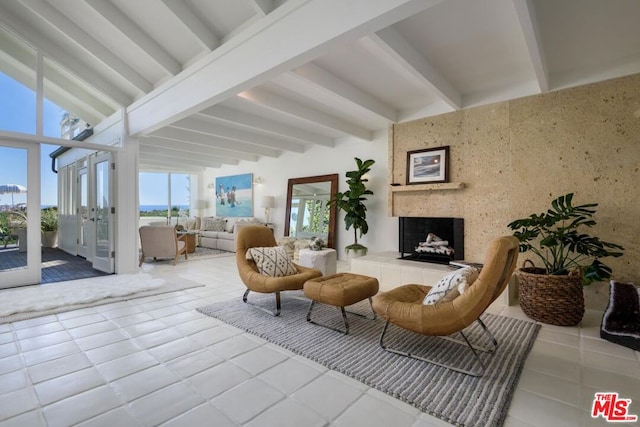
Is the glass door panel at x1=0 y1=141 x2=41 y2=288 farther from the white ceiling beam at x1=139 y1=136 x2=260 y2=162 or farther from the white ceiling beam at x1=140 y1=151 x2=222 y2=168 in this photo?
the white ceiling beam at x1=140 y1=151 x2=222 y2=168

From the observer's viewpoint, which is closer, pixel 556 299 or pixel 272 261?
pixel 556 299

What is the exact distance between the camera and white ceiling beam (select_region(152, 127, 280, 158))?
19.0 ft

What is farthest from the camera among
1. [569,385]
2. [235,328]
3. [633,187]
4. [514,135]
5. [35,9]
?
[514,135]

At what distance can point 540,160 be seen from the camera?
12.1 feet

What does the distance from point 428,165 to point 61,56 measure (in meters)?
5.42

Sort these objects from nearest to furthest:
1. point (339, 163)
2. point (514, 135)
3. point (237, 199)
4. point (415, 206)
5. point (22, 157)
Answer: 1. point (514, 135)
2. point (22, 157)
3. point (415, 206)
4. point (339, 163)
5. point (237, 199)

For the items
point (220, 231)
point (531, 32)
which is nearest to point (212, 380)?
point (531, 32)

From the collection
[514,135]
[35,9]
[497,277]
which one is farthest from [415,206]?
[35,9]

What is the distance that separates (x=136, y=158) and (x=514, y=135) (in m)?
5.63

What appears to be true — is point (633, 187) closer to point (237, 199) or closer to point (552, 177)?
point (552, 177)

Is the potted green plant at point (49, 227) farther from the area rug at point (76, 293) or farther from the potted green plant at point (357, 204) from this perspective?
the potted green plant at point (357, 204)

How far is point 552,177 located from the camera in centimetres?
361

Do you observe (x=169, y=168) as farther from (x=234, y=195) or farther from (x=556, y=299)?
(x=556, y=299)

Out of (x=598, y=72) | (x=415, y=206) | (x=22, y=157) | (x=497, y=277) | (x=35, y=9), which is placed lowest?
(x=497, y=277)
